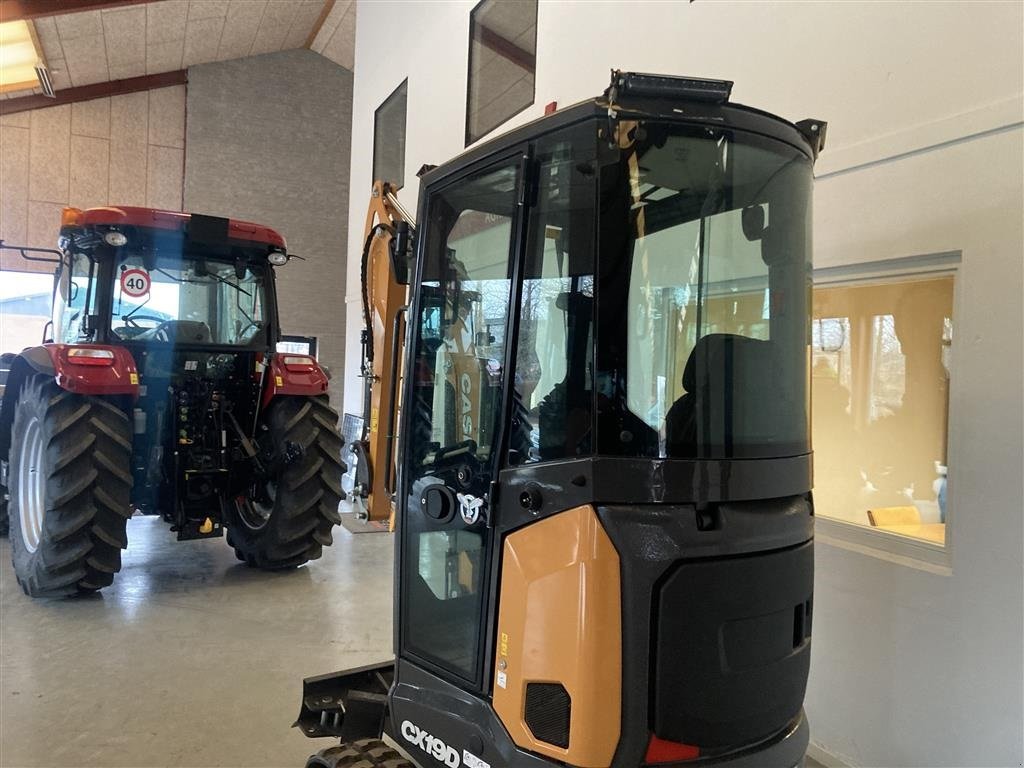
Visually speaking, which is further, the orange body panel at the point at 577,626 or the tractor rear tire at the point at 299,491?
the tractor rear tire at the point at 299,491

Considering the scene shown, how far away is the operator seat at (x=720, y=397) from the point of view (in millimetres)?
1585

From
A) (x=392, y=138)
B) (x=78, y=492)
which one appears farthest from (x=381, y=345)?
(x=392, y=138)

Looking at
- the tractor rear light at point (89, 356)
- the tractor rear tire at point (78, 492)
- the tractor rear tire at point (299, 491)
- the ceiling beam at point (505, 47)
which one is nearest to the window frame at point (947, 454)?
the tractor rear tire at point (299, 491)

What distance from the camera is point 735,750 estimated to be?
1.68 meters

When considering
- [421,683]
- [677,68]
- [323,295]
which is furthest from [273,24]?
[421,683]

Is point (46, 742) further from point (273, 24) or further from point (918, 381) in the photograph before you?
point (273, 24)

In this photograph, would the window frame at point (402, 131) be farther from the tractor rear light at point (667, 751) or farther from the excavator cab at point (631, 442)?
the tractor rear light at point (667, 751)

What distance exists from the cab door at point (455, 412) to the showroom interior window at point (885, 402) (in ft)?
4.87

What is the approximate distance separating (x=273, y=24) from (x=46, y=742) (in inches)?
442

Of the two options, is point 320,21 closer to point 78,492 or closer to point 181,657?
point 78,492

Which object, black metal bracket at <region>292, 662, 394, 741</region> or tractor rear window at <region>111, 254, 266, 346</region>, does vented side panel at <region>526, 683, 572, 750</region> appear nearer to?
black metal bracket at <region>292, 662, 394, 741</region>

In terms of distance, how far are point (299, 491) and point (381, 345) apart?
6.54ft

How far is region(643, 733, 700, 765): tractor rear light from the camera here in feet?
5.18

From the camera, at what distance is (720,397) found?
5.34 ft
